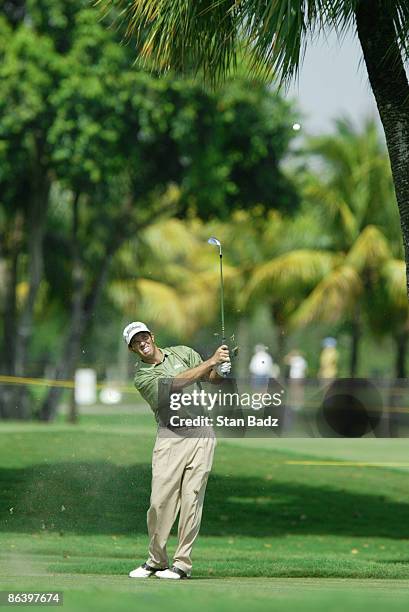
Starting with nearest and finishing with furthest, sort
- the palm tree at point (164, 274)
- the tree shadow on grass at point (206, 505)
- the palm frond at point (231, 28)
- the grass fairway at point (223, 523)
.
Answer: the grass fairway at point (223, 523), the palm frond at point (231, 28), the tree shadow on grass at point (206, 505), the palm tree at point (164, 274)

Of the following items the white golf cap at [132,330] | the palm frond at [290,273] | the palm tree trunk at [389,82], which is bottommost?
the white golf cap at [132,330]

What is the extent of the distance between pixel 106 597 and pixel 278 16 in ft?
13.5

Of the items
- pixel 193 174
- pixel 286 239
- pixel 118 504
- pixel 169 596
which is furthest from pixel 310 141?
pixel 169 596

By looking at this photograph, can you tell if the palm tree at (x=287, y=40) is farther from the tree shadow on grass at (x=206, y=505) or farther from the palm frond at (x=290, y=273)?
the palm frond at (x=290, y=273)

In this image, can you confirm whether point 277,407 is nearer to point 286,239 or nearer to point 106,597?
point 106,597

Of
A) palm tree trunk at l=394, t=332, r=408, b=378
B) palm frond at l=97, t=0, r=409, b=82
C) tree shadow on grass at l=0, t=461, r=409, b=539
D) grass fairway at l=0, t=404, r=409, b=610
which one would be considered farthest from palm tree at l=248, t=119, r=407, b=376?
palm frond at l=97, t=0, r=409, b=82

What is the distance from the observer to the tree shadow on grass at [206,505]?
12.3 meters

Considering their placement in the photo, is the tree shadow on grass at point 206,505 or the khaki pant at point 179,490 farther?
the tree shadow on grass at point 206,505

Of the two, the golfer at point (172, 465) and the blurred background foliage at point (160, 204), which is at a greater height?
the blurred background foliage at point (160, 204)

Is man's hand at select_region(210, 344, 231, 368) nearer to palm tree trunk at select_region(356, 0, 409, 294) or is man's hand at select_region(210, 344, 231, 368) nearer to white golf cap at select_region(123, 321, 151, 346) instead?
white golf cap at select_region(123, 321, 151, 346)

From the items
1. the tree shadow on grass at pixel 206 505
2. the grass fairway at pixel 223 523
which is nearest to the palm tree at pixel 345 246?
the grass fairway at pixel 223 523

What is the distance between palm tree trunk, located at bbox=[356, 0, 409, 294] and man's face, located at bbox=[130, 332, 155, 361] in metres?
1.98

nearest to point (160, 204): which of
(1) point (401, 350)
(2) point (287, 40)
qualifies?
→ (1) point (401, 350)

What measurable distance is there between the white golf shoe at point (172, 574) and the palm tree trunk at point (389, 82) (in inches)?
106
